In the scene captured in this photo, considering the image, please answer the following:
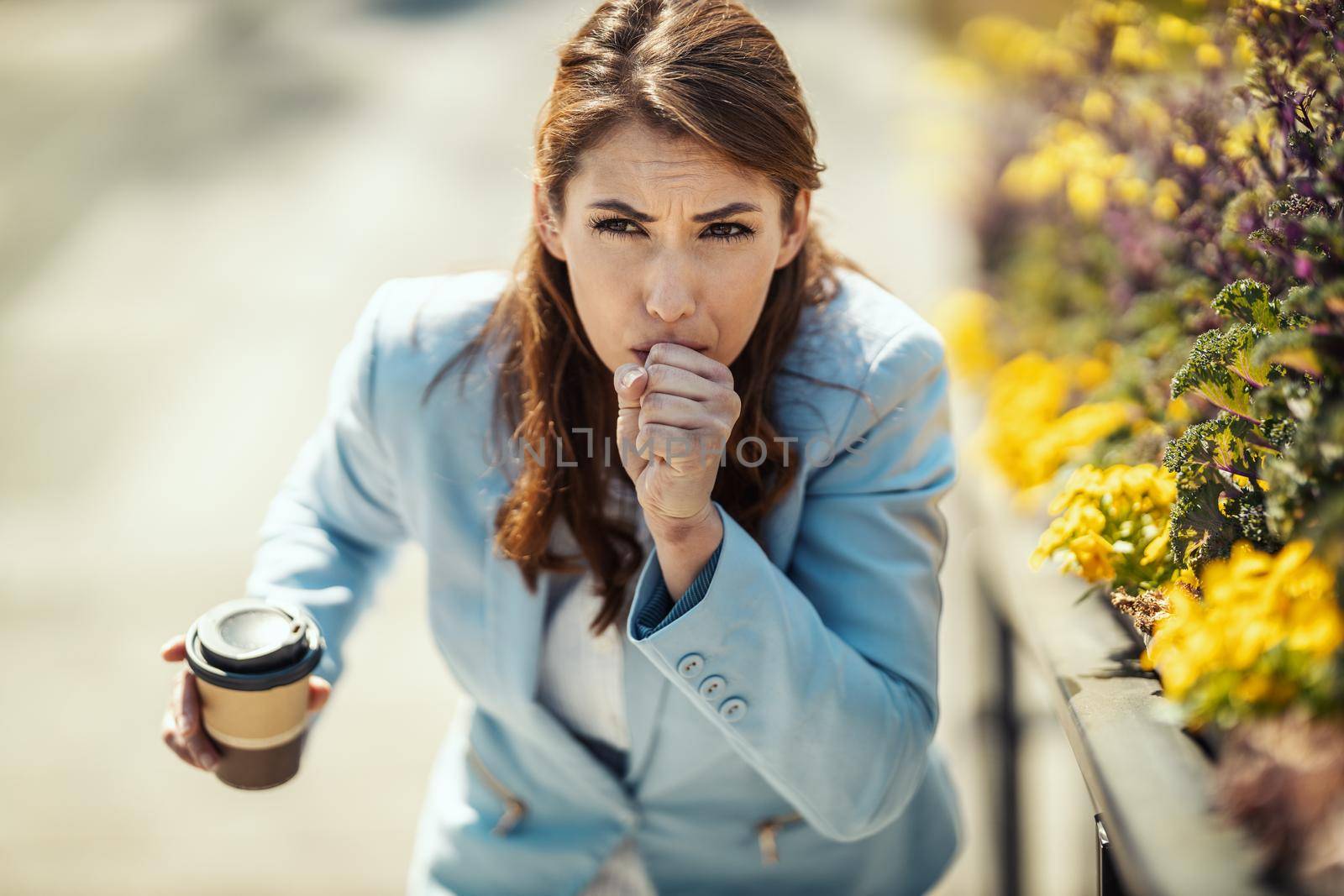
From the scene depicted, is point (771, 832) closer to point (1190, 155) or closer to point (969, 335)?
point (1190, 155)

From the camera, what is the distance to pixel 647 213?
1385 mm

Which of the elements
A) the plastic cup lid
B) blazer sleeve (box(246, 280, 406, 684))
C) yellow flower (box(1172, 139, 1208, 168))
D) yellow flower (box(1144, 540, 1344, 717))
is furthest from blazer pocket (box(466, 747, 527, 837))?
yellow flower (box(1172, 139, 1208, 168))

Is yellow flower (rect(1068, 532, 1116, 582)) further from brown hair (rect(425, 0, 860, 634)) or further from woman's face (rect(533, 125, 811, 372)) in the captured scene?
woman's face (rect(533, 125, 811, 372))

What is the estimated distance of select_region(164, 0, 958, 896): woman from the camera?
1.40 m

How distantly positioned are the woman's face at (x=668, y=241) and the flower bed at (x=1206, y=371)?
48 cm

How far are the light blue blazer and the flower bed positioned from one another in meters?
0.23

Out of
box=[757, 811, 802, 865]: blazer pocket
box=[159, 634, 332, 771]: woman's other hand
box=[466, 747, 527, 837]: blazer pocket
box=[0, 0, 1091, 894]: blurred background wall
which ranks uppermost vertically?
box=[159, 634, 332, 771]: woman's other hand

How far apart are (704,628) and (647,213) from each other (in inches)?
18.2

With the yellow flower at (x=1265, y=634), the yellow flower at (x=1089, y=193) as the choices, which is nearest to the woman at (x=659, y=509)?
the yellow flower at (x=1265, y=634)

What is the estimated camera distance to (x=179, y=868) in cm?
300

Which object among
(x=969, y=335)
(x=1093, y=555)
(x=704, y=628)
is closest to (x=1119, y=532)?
(x=1093, y=555)

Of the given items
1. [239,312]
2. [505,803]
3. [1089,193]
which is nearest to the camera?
[505,803]

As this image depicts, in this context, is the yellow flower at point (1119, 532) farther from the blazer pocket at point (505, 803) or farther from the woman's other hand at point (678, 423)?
the blazer pocket at point (505, 803)

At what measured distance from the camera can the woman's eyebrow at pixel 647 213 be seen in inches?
54.6
